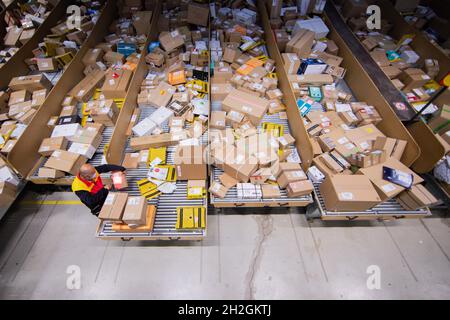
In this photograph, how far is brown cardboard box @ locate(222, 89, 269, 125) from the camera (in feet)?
11.8

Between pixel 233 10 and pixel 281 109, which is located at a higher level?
pixel 233 10

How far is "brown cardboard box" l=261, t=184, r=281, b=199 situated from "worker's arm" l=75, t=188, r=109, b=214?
2.02m

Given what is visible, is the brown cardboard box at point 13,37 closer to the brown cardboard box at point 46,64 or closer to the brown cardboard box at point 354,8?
the brown cardboard box at point 46,64

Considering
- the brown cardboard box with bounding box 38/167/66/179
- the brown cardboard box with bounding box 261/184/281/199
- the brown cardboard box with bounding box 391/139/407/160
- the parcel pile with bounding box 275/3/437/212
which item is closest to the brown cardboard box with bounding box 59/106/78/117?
the brown cardboard box with bounding box 38/167/66/179

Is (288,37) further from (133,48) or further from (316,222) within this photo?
(316,222)

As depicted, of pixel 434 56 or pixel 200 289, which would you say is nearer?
pixel 200 289

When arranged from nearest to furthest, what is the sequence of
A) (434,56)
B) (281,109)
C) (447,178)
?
(447,178) → (281,109) → (434,56)

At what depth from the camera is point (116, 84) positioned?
4.05m

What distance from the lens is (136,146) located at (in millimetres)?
3383

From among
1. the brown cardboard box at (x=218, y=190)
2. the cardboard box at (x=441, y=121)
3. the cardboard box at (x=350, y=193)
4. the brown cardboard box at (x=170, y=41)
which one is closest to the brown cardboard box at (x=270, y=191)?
the brown cardboard box at (x=218, y=190)

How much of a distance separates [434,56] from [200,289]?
19.6 ft

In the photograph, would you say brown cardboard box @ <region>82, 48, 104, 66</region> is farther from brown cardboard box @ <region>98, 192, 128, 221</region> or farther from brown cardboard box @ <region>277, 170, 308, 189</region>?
brown cardboard box @ <region>277, 170, 308, 189</region>
